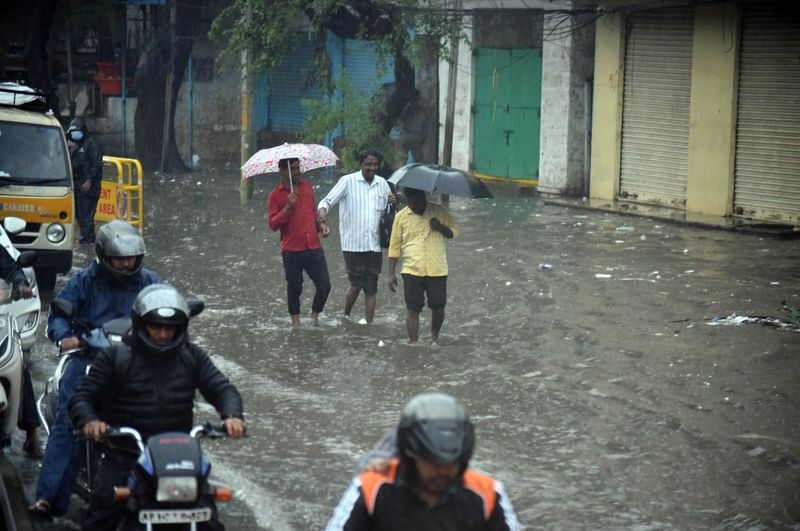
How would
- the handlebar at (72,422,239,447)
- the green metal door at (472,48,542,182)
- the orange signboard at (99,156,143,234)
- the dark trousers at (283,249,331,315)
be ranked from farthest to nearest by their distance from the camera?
1. the green metal door at (472,48,542,182)
2. the orange signboard at (99,156,143,234)
3. the dark trousers at (283,249,331,315)
4. the handlebar at (72,422,239,447)

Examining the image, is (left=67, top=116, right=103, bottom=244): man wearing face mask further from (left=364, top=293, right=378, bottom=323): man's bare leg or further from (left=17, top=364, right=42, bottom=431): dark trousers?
(left=17, top=364, right=42, bottom=431): dark trousers

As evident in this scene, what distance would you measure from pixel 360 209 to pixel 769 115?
8.63 metres

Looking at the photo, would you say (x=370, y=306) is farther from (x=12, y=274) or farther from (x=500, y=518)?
(x=500, y=518)

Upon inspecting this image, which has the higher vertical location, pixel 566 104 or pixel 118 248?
pixel 566 104

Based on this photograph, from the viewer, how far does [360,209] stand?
1159 cm

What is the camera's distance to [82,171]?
644 inches

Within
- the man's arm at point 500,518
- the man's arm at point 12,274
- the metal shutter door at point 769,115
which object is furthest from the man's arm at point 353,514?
the metal shutter door at point 769,115

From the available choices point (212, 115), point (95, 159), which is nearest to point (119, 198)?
point (95, 159)

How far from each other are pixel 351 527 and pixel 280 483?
148 inches

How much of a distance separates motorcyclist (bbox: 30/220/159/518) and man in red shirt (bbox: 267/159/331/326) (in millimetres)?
4761

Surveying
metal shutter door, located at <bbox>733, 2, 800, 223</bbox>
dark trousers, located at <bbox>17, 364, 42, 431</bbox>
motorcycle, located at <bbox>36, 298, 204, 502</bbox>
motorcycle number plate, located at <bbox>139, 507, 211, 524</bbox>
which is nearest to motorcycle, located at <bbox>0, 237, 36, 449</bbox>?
dark trousers, located at <bbox>17, 364, 42, 431</bbox>

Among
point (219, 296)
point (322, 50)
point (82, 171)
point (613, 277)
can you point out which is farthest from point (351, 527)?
point (322, 50)

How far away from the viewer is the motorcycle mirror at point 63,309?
20.4 feet

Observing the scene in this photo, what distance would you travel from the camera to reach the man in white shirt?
38.0ft
